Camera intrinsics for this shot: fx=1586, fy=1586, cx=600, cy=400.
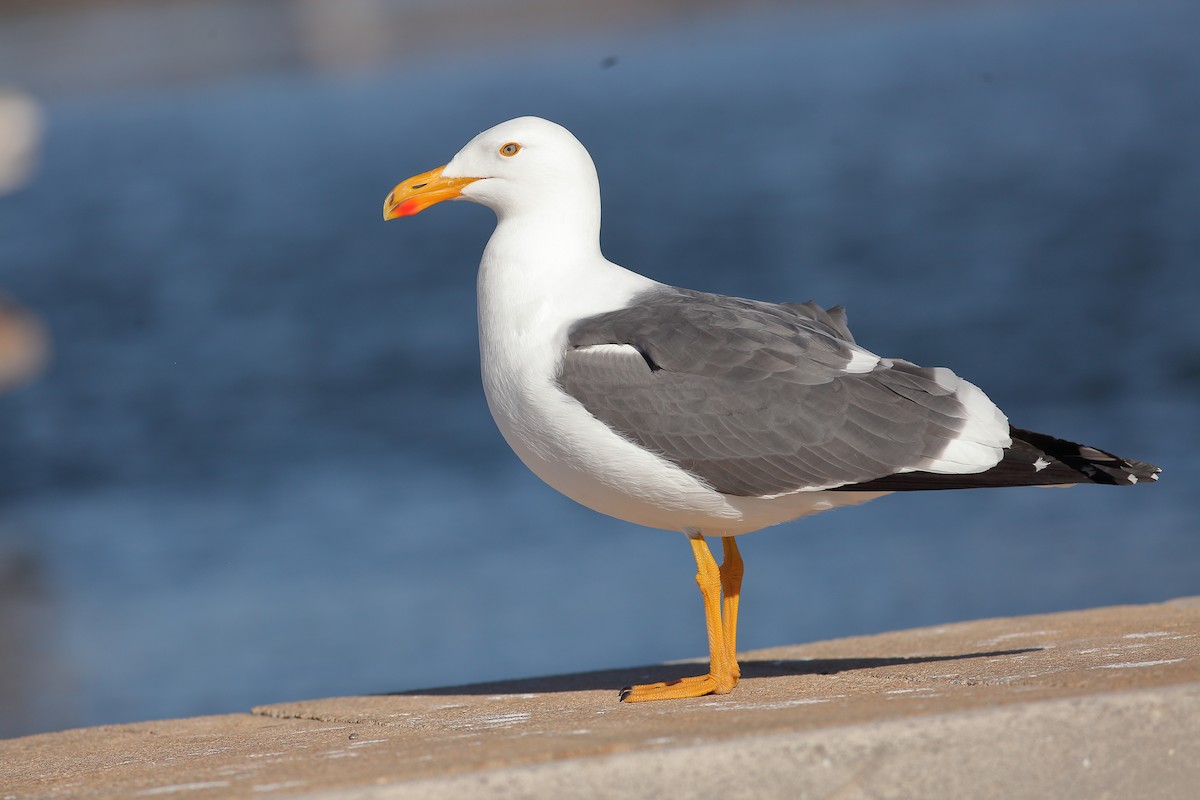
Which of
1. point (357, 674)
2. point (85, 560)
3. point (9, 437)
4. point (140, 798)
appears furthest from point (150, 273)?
point (140, 798)

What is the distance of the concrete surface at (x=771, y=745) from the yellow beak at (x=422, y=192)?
158 cm

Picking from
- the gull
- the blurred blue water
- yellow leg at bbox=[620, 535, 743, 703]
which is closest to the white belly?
the gull

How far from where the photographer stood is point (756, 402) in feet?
14.2

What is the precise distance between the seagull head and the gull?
0.45 metres

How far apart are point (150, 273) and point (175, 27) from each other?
1061 inches

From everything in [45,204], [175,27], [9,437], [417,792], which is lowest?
[417,792]

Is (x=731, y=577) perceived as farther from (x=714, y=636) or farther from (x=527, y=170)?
(x=527, y=170)

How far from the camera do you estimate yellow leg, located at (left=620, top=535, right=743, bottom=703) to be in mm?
4289

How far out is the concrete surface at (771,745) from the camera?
10.2 ft

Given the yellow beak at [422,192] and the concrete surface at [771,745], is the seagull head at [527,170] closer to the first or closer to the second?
the yellow beak at [422,192]

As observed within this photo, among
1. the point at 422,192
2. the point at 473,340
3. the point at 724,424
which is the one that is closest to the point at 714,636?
the point at 724,424

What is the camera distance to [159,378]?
1631 centimetres

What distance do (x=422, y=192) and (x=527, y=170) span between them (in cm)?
37

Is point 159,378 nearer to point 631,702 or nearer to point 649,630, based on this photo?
point 649,630
